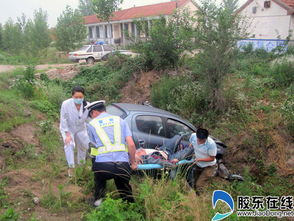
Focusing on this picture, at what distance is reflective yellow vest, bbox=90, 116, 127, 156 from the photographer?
3711 millimetres

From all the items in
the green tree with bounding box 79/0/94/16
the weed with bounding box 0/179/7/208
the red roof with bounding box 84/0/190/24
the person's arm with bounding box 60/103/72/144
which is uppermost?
the green tree with bounding box 79/0/94/16

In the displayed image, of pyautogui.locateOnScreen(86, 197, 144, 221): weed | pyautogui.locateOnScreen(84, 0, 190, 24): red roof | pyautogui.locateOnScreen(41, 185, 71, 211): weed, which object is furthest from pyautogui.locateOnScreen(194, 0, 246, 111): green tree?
pyautogui.locateOnScreen(84, 0, 190, 24): red roof

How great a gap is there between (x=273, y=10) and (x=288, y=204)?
1854 centimetres

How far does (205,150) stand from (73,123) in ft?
8.52

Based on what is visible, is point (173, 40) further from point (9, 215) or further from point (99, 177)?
point (9, 215)

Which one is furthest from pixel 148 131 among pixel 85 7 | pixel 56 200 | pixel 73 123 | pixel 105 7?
pixel 85 7

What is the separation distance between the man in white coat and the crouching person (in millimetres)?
2105

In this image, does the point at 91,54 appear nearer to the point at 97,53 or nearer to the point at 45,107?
the point at 97,53

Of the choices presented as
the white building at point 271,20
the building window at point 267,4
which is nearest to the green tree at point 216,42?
the white building at point 271,20

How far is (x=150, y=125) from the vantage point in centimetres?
606

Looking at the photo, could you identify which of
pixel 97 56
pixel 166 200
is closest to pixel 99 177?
pixel 166 200

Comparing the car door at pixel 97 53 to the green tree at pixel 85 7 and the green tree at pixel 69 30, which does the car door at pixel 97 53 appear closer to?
the green tree at pixel 69 30

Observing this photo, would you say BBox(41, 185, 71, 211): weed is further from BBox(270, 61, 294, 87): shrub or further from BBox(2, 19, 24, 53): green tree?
BBox(2, 19, 24, 53): green tree

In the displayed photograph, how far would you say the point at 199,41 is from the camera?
870 centimetres
